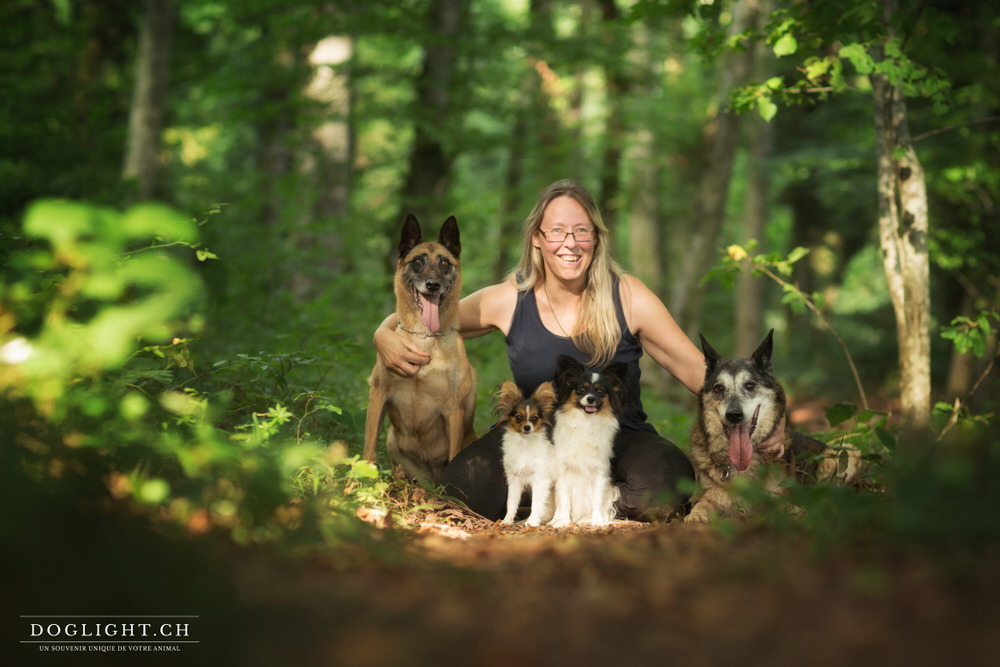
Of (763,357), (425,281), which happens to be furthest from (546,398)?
(763,357)

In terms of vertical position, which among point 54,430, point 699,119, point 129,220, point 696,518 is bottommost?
point 696,518

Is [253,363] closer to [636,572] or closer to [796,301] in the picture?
[636,572]

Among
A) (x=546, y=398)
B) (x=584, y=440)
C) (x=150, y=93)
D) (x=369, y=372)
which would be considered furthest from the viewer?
(x=150, y=93)

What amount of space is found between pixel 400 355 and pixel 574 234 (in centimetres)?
148

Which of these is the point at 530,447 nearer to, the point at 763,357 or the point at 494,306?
the point at 494,306

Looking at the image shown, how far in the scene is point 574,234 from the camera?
521 cm

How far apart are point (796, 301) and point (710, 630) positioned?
443 centimetres

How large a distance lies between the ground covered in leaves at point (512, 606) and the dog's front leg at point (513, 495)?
2547mm

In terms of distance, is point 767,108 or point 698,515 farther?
point 767,108

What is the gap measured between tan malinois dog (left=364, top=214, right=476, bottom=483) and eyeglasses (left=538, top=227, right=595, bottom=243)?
0.78 metres

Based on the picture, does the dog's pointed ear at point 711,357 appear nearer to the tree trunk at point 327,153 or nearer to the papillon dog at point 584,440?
the papillon dog at point 584,440

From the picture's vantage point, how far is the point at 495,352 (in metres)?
9.95

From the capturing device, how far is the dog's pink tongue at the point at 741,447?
441cm

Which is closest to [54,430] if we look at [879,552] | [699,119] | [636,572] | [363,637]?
[363,637]
